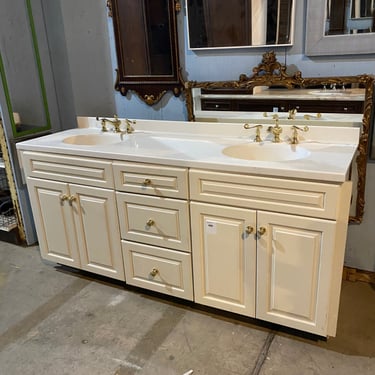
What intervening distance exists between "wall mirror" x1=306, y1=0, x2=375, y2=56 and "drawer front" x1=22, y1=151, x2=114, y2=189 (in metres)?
1.18

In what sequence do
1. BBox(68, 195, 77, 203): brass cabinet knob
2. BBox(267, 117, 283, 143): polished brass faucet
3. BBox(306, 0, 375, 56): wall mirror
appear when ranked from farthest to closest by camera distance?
BBox(68, 195, 77, 203): brass cabinet knob → BBox(267, 117, 283, 143): polished brass faucet → BBox(306, 0, 375, 56): wall mirror

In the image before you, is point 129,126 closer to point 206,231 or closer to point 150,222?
point 150,222

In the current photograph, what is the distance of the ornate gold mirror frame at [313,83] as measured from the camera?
179cm

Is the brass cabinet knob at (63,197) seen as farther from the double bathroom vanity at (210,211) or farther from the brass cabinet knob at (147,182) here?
the brass cabinet knob at (147,182)

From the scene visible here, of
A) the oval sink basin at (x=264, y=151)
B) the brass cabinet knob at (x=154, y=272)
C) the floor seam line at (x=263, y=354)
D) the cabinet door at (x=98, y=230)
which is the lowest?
the floor seam line at (x=263, y=354)

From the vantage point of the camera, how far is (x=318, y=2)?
5.76 feet

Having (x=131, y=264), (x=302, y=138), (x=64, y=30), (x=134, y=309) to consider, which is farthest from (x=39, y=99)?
(x=302, y=138)

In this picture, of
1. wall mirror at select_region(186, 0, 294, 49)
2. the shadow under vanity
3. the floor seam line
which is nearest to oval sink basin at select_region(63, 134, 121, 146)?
the shadow under vanity

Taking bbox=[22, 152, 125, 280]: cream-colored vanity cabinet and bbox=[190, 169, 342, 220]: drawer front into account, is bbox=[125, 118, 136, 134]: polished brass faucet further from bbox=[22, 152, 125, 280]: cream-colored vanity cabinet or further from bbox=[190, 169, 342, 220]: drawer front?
bbox=[190, 169, 342, 220]: drawer front

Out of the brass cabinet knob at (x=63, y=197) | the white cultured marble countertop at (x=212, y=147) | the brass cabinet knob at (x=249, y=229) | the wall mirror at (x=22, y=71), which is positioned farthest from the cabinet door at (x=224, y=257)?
the wall mirror at (x=22, y=71)

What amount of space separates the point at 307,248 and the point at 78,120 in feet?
5.78

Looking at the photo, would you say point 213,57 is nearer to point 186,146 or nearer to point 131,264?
point 186,146

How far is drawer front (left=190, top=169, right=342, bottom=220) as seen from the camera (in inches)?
57.2

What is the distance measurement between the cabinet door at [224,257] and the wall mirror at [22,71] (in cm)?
149
